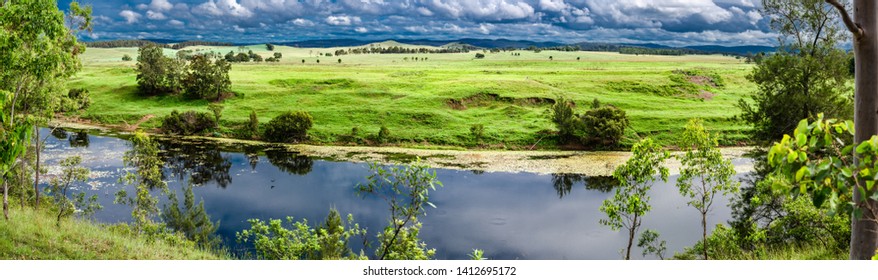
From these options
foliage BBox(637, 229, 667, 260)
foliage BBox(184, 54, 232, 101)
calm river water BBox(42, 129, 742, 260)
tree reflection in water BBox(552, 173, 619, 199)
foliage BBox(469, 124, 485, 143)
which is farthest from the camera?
foliage BBox(184, 54, 232, 101)

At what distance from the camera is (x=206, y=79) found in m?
42.8

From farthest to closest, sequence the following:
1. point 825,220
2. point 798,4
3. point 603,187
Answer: point 603,187 → point 798,4 → point 825,220

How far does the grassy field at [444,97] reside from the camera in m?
39.2

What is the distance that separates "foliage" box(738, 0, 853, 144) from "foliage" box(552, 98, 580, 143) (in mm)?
13954

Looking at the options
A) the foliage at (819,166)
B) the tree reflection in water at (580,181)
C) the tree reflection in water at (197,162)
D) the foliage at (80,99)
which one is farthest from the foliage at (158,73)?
the foliage at (819,166)

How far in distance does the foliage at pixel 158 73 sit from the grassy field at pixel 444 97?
32.7 inches

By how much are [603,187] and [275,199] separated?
51.4 feet

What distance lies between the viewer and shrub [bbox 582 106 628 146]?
32844 millimetres

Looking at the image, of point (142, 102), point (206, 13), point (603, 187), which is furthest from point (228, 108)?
point (603, 187)

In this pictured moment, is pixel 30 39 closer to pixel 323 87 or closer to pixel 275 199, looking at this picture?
pixel 275 199

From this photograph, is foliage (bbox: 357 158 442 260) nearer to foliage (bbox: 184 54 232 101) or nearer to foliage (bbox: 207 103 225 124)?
foliage (bbox: 207 103 225 124)

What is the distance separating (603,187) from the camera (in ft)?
95.3

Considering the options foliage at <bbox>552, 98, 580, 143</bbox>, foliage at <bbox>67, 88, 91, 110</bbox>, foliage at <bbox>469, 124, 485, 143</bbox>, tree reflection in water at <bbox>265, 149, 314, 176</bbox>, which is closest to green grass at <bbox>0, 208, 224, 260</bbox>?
foliage at <bbox>67, 88, 91, 110</bbox>

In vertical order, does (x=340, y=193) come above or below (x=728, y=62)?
below
